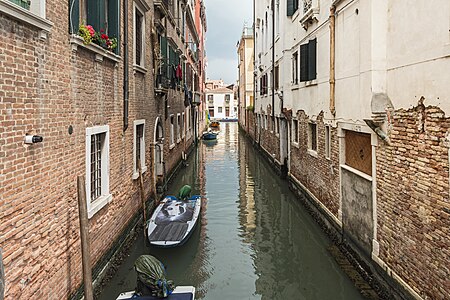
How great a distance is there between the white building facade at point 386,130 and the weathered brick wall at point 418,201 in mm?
13

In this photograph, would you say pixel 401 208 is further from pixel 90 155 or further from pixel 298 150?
pixel 298 150

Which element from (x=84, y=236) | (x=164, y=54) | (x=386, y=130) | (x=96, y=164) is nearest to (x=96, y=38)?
(x=96, y=164)

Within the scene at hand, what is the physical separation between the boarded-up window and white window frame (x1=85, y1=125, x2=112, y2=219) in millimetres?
4569

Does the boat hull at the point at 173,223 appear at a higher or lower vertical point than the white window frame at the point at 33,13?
lower

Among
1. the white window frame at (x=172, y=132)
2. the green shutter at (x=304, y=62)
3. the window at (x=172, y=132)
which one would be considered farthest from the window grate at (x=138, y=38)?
the window at (x=172, y=132)

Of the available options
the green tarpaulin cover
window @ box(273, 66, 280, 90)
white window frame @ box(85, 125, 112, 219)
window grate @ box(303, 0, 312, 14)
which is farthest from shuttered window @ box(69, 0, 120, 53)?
window @ box(273, 66, 280, 90)

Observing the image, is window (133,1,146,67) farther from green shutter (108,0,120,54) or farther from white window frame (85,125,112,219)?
white window frame (85,125,112,219)

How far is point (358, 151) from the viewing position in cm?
778

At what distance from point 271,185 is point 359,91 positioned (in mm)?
9074

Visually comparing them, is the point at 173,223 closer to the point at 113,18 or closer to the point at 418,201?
the point at 113,18

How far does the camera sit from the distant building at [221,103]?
3073 inches

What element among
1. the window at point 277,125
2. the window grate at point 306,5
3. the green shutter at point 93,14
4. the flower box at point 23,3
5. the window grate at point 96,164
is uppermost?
the window grate at point 306,5

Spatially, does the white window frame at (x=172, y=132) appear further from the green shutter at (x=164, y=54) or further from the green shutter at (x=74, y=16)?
the green shutter at (x=74, y=16)

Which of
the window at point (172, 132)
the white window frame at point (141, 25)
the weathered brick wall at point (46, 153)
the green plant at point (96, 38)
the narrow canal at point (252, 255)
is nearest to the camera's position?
the weathered brick wall at point (46, 153)
